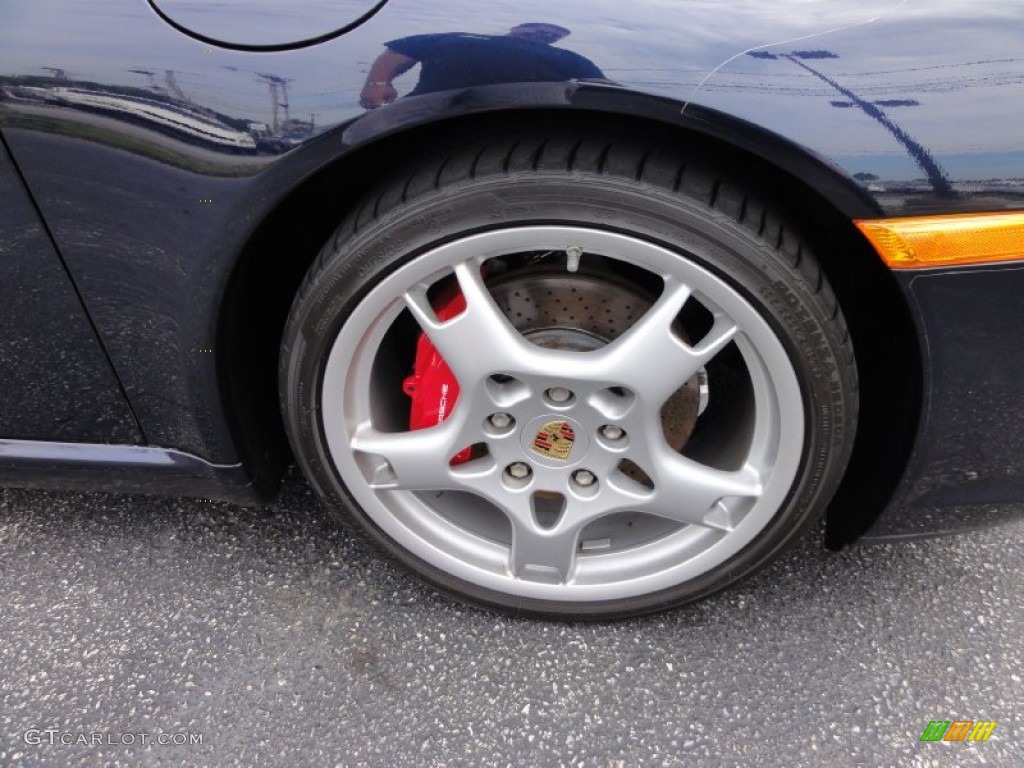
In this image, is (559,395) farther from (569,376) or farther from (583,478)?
(583,478)

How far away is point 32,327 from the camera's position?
4.46ft

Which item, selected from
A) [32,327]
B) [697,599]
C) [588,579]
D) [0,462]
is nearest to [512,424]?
[588,579]

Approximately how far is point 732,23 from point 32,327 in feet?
3.89

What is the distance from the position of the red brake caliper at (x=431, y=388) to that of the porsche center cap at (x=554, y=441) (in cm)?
12

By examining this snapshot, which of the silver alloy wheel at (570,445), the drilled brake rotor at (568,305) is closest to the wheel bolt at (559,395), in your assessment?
the silver alloy wheel at (570,445)

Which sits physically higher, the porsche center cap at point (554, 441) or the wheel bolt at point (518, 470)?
the porsche center cap at point (554, 441)

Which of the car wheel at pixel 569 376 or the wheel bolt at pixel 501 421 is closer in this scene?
the car wheel at pixel 569 376

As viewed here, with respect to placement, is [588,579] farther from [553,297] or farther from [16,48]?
[16,48]

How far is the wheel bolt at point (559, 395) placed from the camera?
1353mm

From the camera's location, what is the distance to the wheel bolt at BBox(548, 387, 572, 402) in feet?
4.44

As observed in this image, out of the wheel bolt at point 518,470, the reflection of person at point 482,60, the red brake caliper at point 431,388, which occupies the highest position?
the reflection of person at point 482,60

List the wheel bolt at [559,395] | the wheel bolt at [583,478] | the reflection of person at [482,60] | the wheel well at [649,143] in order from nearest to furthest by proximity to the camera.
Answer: the reflection of person at [482,60], the wheel well at [649,143], the wheel bolt at [559,395], the wheel bolt at [583,478]

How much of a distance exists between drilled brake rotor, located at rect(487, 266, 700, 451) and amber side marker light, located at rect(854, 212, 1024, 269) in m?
0.37

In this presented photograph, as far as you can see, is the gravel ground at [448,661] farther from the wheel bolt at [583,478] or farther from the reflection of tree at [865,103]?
the reflection of tree at [865,103]
